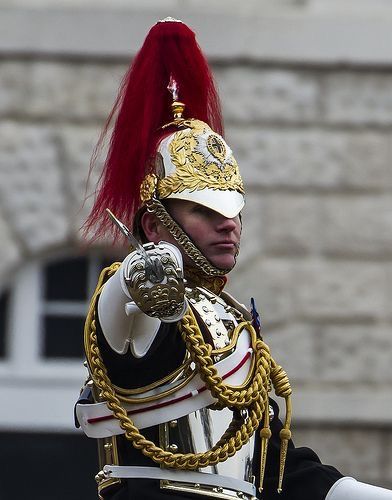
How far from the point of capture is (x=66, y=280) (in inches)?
375

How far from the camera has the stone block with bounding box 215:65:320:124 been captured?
30.7 ft

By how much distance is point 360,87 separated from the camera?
30.8ft

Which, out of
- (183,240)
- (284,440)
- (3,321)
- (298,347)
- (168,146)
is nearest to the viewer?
(183,240)

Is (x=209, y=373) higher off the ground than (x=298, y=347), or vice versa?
(x=298, y=347)

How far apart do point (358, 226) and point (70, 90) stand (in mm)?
1340

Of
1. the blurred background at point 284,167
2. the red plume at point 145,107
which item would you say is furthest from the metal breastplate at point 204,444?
the blurred background at point 284,167

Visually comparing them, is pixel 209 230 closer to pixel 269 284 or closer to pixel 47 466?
pixel 269 284

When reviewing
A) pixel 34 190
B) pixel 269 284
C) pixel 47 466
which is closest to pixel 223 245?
pixel 269 284

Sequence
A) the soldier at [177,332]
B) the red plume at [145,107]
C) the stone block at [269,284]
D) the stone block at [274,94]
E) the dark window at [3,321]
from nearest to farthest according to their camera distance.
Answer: the soldier at [177,332], the red plume at [145,107], the stone block at [269,284], the stone block at [274,94], the dark window at [3,321]

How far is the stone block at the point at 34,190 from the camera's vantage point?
30.5ft

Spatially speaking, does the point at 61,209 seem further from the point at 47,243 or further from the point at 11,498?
the point at 11,498

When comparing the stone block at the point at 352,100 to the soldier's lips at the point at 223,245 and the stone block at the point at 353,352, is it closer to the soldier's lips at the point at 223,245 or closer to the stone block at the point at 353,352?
the stone block at the point at 353,352

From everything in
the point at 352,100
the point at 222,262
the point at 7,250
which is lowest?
the point at 222,262

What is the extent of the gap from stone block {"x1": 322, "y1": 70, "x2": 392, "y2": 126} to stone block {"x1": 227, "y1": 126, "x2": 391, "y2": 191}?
0.27 ft
